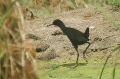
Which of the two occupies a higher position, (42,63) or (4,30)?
(4,30)

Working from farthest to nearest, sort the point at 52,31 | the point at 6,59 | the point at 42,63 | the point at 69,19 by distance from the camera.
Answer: the point at 69,19
the point at 52,31
the point at 42,63
the point at 6,59

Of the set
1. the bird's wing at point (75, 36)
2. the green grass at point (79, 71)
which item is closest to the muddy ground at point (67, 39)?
the bird's wing at point (75, 36)

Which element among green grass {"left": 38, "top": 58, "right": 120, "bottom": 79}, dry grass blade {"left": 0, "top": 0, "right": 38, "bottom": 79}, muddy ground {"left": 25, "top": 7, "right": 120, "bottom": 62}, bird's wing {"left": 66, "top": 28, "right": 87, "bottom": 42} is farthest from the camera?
muddy ground {"left": 25, "top": 7, "right": 120, "bottom": 62}

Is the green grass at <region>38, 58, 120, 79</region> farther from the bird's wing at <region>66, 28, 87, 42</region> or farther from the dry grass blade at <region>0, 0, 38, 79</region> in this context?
the dry grass blade at <region>0, 0, 38, 79</region>

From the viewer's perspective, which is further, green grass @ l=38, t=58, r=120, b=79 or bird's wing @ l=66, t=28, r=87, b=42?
bird's wing @ l=66, t=28, r=87, b=42

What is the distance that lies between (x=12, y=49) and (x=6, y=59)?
111 mm

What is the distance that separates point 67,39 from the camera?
9469 millimetres

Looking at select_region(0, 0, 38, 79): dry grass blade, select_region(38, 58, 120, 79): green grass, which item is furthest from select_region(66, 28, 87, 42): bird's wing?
select_region(0, 0, 38, 79): dry grass blade

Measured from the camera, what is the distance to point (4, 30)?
10.5ft

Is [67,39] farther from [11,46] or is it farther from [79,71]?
[11,46]

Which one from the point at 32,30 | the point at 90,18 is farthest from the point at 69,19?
the point at 32,30

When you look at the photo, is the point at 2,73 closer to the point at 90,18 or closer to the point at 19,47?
the point at 19,47

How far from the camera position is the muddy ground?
337 inches

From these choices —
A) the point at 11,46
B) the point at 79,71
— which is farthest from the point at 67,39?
the point at 11,46
